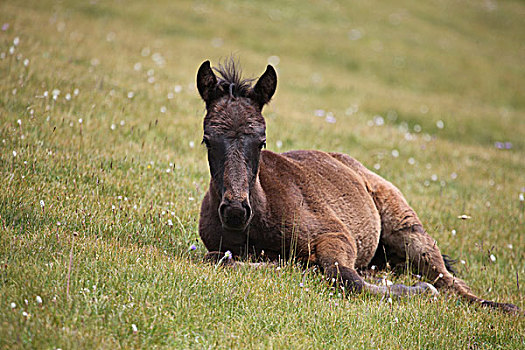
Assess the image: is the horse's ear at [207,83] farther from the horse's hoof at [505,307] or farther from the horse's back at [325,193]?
the horse's hoof at [505,307]

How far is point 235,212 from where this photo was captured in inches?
189

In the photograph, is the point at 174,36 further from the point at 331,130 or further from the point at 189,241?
the point at 189,241

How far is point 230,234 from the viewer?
563 cm

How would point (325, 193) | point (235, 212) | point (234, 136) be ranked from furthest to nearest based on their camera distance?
point (325, 193) < point (234, 136) < point (235, 212)

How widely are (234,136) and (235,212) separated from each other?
0.80 m

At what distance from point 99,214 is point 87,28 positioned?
14583mm

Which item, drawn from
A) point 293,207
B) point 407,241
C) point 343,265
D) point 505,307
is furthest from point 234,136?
point 505,307

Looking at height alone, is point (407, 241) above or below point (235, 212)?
below

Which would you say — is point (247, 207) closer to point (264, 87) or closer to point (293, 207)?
point (293, 207)

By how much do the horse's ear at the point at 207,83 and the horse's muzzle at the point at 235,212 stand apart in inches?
51.5

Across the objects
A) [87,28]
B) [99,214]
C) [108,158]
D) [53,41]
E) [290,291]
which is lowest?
[290,291]

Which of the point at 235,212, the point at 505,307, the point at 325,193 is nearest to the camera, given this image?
the point at 235,212

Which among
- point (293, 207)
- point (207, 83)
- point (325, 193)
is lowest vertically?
point (293, 207)

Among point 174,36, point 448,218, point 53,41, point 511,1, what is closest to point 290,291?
point 448,218
